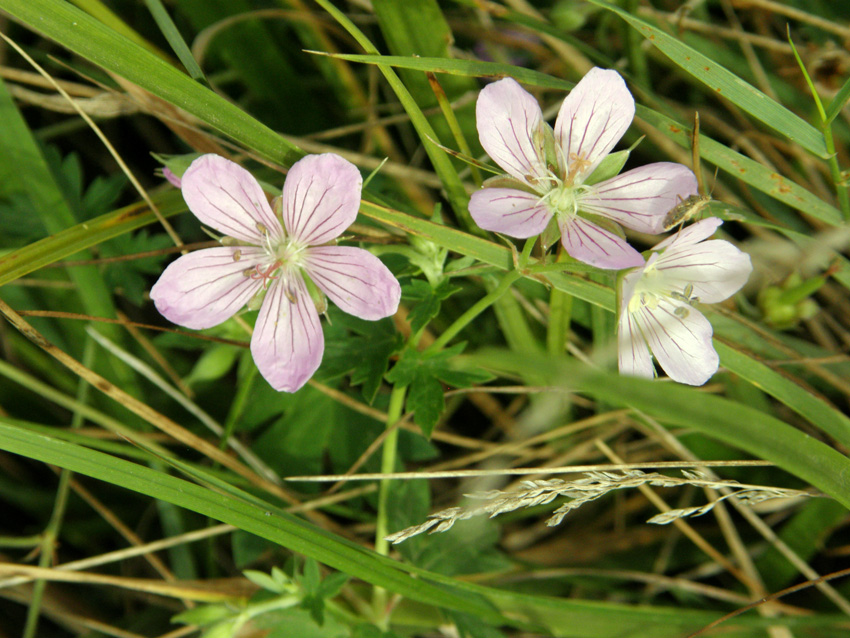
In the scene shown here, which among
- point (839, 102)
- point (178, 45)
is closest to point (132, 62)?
point (178, 45)

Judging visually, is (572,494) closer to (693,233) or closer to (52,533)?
(693,233)

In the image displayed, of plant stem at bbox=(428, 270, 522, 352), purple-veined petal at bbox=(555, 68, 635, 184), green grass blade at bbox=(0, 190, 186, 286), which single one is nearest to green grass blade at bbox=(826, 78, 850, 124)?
purple-veined petal at bbox=(555, 68, 635, 184)

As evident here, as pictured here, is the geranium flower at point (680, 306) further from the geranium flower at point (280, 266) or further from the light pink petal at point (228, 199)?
the light pink petal at point (228, 199)

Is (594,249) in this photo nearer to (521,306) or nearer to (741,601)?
(521,306)

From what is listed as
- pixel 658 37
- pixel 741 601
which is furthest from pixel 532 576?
pixel 658 37

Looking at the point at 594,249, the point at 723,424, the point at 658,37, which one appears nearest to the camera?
the point at 723,424

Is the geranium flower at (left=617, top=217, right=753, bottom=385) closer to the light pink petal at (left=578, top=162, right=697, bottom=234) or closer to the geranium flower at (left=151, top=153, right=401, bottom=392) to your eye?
the light pink petal at (left=578, top=162, right=697, bottom=234)

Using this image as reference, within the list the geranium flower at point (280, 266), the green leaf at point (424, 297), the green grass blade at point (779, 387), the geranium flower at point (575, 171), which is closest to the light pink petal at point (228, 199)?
the geranium flower at point (280, 266)
